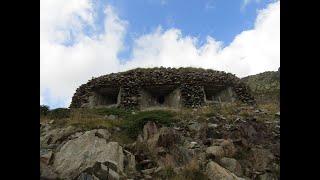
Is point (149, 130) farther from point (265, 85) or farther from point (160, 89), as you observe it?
point (265, 85)

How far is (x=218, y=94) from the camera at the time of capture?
2464 cm

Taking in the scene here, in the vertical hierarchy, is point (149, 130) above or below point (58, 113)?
below

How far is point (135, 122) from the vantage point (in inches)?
638

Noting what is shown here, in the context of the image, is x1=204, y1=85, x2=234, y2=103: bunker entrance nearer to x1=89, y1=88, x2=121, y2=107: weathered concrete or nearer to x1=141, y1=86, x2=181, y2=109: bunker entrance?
x1=141, y1=86, x2=181, y2=109: bunker entrance

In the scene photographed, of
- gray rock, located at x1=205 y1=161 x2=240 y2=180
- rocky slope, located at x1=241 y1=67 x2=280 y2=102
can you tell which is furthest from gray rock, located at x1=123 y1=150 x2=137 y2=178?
rocky slope, located at x1=241 y1=67 x2=280 y2=102

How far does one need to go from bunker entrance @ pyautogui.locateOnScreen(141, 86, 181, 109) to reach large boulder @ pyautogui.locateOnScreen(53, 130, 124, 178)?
1022cm

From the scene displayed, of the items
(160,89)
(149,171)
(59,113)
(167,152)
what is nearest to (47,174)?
(149,171)

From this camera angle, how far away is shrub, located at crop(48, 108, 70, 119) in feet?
61.1

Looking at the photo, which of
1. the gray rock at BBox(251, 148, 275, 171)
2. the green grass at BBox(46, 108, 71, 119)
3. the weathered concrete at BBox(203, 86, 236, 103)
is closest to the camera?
the gray rock at BBox(251, 148, 275, 171)

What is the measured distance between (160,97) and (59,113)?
25.0ft
